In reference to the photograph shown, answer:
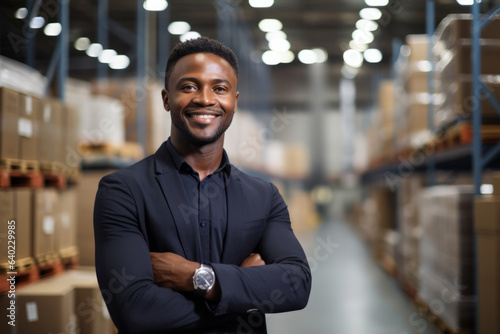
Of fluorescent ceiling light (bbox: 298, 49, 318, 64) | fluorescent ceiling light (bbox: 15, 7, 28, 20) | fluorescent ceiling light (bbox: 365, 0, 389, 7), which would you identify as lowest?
fluorescent ceiling light (bbox: 15, 7, 28, 20)

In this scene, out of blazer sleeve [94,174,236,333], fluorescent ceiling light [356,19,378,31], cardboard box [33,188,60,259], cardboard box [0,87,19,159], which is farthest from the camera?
fluorescent ceiling light [356,19,378,31]

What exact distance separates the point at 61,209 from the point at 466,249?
3726 millimetres

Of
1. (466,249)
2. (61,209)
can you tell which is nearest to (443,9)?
(466,249)

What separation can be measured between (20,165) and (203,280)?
296 centimetres

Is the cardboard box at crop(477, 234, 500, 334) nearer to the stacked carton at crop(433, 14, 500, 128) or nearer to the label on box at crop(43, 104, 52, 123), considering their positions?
the stacked carton at crop(433, 14, 500, 128)

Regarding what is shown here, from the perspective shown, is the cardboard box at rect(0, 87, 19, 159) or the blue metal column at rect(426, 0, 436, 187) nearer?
the cardboard box at rect(0, 87, 19, 159)

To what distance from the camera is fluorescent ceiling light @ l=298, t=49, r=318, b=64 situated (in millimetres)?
18500

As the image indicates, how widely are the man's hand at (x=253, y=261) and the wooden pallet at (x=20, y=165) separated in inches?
107

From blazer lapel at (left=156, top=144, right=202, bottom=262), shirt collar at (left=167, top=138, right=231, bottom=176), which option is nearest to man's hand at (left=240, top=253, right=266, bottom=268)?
blazer lapel at (left=156, top=144, right=202, bottom=262)

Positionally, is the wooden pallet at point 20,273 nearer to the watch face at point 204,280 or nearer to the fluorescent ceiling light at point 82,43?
the watch face at point 204,280

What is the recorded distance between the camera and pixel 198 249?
6.09ft

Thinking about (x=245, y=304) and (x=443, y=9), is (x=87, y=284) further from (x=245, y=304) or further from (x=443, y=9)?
(x=443, y=9)

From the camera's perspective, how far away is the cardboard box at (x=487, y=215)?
372cm

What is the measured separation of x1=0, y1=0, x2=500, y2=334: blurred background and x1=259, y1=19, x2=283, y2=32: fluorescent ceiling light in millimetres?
78
